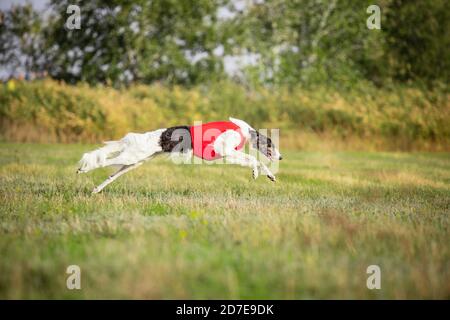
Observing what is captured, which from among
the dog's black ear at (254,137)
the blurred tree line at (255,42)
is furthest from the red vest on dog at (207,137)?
the blurred tree line at (255,42)

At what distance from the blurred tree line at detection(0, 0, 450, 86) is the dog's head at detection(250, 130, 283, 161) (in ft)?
65.6

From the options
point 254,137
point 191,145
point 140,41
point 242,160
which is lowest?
point 242,160

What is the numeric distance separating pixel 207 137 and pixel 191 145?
29cm

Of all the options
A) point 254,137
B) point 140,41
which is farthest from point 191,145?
point 140,41

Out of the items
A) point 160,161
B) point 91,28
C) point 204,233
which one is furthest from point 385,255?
point 91,28

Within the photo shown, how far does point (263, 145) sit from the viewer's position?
796cm

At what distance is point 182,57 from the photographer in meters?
28.4

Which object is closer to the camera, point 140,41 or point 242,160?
point 242,160

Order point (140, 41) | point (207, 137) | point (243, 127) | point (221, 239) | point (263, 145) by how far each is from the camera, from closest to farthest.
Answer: point (221, 239), point (207, 137), point (243, 127), point (263, 145), point (140, 41)

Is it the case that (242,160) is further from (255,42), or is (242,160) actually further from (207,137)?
(255,42)

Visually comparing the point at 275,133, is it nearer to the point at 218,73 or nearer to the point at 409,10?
the point at 218,73

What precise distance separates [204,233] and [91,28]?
982 inches

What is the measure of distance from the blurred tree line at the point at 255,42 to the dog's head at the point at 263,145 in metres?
20.0
